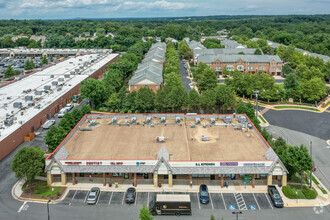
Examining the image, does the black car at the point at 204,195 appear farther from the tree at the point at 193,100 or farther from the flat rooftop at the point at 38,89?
the flat rooftop at the point at 38,89

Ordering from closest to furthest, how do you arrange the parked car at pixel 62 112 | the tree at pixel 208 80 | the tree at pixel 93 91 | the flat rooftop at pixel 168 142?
the flat rooftop at pixel 168 142, the parked car at pixel 62 112, the tree at pixel 93 91, the tree at pixel 208 80

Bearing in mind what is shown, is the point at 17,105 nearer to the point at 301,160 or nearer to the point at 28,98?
the point at 28,98

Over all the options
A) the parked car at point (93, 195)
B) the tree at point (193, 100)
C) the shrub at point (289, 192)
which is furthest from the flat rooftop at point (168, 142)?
the tree at point (193, 100)

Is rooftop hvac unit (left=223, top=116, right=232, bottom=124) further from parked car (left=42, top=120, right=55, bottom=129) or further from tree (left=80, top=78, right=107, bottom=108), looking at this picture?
parked car (left=42, top=120, right=55, bottom=129)

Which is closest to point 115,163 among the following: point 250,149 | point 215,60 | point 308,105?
point 250,149

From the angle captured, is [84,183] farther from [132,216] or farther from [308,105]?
[308,105]

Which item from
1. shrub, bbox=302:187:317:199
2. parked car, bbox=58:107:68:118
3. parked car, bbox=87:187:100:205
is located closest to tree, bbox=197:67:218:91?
parked car, bbox=58:107:68:118
